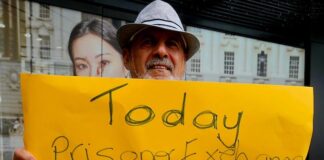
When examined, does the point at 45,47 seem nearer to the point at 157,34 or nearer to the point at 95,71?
the point at 95,71

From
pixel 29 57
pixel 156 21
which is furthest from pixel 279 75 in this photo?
pixel 156 21

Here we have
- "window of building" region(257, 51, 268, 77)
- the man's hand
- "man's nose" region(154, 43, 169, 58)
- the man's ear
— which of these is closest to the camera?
the man's hand

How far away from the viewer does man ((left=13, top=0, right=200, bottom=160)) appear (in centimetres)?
120

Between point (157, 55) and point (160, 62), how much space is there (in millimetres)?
31

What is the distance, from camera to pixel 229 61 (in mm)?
5613

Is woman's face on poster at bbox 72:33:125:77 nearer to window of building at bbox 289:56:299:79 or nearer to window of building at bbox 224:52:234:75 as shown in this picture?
window of building at bbox 224:52:234:75

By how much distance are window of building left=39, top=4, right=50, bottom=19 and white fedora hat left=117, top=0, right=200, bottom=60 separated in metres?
3.36

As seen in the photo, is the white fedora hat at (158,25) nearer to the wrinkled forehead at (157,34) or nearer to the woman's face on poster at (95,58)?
the wrinkled forehead at (157,34)

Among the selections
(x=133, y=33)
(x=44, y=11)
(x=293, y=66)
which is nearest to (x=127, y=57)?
(x=133, y=33)

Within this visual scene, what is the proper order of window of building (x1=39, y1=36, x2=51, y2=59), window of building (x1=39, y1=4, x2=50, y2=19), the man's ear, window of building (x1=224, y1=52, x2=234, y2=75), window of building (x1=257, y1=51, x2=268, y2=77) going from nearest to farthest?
the man's ear, window of building (x1=39, y1=4, x2=50, y2=19), window of building (x1=39, y1=36, x2=51, y2=59), window of building (x1=224, y1=52, x2=234, y2=75), window of building (x1=257, y1=51, x2=268, y2=77)

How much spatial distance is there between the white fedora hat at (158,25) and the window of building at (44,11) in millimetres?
3356

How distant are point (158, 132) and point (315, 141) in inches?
217

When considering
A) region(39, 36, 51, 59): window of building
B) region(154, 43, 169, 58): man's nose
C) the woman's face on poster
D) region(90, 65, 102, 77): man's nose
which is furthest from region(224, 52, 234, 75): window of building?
region(154, 43, 169, 58): man's nose

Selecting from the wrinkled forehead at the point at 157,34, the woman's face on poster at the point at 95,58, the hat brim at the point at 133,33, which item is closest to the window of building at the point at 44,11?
the woman's face on poster at the point at 95,58
